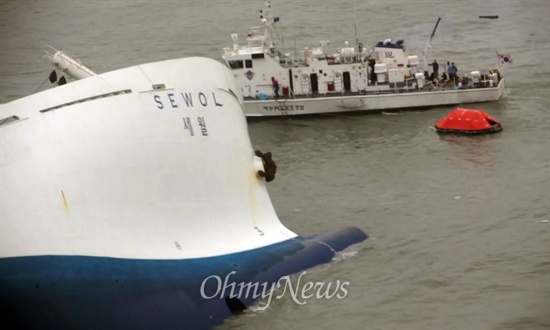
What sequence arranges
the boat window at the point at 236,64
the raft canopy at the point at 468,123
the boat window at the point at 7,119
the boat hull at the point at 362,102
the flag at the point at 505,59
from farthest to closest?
1. the flag at the point at 505,59
2. the boat window at the point at 236,64
3. the boat hull at the point at 362,102
4. the raft canopy at the point at 468,123
5. the boat window at the point at 7,119

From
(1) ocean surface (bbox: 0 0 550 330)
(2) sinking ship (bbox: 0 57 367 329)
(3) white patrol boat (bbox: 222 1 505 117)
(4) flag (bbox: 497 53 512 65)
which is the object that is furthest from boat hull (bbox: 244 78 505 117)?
(2) sinking ship (bbox: 0 57 367 329)

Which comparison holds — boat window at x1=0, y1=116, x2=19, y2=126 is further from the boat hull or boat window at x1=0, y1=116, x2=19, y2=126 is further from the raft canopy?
the boat hull

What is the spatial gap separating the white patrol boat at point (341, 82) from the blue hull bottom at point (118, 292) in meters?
23.1

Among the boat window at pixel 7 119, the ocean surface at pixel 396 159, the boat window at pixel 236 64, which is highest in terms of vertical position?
the boat window at pixel 7 119

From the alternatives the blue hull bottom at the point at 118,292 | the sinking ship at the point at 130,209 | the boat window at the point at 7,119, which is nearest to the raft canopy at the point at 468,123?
the sinking ship at the point at 130,209

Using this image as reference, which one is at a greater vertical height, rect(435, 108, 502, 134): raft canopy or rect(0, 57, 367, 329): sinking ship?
rect(0, 57, 367, 329): sinking ship

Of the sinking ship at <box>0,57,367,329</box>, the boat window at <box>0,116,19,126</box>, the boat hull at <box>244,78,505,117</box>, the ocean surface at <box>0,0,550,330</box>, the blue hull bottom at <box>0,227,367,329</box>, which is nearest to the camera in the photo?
the blue hull bottom at <box>0,227,367,329</box>

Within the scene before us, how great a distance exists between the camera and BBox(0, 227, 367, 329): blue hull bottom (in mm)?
20734

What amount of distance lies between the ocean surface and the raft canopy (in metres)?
0.45

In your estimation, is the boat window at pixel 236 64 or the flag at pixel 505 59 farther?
the flag at pixel 505 59

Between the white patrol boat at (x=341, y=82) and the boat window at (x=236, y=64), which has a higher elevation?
the boat window at (x=236, y=64)

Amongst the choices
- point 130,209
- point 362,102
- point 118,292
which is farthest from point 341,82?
point 118,292

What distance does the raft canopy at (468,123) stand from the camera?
41156mm

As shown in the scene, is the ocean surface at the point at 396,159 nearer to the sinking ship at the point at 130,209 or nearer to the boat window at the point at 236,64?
the sinking ship at the point at 130,209
